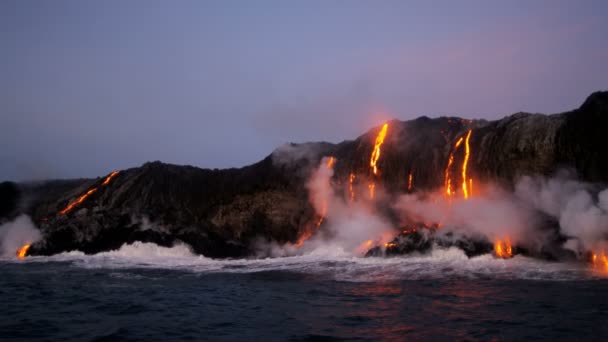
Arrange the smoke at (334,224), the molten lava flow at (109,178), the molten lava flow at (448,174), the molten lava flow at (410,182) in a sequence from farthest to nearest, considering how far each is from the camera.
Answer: the molten lava flow at (109,178) < the smoke at (334,224) < the molten lava flow at (410,182) < the molten lava flow at (448,174)

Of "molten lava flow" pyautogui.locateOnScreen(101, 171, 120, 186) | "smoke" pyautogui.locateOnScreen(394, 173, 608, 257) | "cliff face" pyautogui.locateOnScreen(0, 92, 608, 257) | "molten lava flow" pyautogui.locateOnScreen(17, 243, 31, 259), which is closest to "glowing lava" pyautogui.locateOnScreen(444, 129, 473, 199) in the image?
"cliff face" pyautogui.locateOnScreen(0, 92, 608, 257)

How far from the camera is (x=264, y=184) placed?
23438 millimetres

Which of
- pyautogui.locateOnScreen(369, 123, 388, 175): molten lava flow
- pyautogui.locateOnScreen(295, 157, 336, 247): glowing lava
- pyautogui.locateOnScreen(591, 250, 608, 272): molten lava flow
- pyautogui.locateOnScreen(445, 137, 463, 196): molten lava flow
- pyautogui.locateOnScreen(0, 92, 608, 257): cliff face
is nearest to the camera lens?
pyautogui.locateOnScreen(591, 250, 608, 272): molten lava flow

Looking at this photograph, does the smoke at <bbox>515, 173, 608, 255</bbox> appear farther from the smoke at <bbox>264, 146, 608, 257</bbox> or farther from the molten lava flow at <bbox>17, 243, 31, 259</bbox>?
the molten lava flow at <bbox>17, 243, 31, 259</bbox>

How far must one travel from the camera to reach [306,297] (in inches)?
416

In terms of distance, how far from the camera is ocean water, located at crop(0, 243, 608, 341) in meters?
7.58

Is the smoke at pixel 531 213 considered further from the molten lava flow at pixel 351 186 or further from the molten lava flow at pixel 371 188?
the molten lava flow at pixel 351 186

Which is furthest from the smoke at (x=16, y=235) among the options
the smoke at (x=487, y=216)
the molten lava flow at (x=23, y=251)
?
the smoke at (x=487, y=216)

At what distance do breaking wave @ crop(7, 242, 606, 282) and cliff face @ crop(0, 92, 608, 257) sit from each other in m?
1.26

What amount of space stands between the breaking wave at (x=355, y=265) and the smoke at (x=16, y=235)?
2.58 metres

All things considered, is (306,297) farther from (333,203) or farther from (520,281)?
(333,203)

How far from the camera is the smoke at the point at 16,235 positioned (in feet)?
83.1

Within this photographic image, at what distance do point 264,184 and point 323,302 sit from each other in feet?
45.4

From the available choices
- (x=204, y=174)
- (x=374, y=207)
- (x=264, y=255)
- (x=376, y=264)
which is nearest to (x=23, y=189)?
(x=204, y=174)
